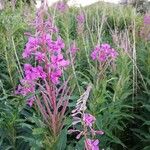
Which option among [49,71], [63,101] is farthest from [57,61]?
[63,101]

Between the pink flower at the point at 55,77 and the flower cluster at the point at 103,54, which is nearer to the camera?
the pink flower at the point at 55,77

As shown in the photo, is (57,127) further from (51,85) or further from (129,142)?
(129,142)

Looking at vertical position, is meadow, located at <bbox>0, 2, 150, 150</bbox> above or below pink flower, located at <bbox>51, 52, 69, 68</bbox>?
below

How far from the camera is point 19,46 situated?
4922 mm

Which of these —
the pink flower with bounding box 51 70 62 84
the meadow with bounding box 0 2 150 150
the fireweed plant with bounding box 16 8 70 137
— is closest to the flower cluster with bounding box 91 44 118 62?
the meadow with bounding box 0 2 150 150

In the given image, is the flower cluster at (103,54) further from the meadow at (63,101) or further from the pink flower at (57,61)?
the pink flower at (57,61)

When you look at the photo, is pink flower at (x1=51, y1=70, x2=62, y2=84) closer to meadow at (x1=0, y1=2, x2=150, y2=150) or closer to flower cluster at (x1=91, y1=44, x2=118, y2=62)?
meadow at (x1=0, y1=2, x2=150, y2=150)

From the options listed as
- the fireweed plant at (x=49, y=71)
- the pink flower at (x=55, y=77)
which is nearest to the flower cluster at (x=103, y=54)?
the fireweed plant at (x=49, y=71)

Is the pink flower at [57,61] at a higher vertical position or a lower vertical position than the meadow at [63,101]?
higher

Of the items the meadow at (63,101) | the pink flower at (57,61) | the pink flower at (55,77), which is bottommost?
the meadow at (63,101)

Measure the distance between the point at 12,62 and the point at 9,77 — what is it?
159 millimetres

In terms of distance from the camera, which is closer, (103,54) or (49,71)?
(49,71)

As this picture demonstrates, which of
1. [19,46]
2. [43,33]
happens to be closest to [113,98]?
[43,33]

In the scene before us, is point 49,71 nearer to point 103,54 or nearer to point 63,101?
point 63,101
